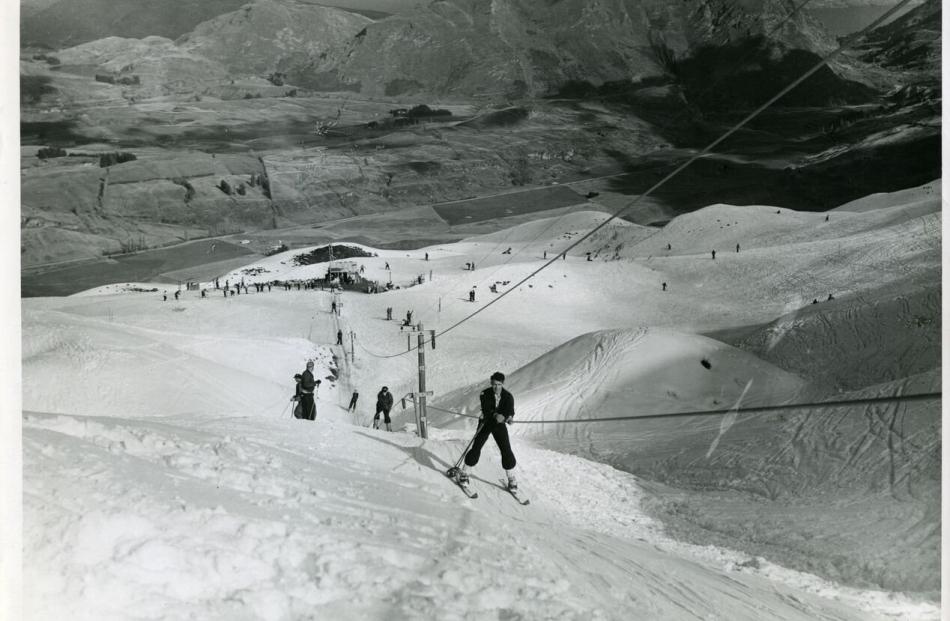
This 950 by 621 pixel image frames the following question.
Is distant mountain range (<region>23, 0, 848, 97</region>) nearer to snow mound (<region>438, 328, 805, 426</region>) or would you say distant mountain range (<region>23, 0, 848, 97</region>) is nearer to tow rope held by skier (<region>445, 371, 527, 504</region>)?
snow mound (<region>438, 328, 805, 426</region>)

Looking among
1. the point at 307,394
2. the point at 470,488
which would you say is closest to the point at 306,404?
the point at 307,394

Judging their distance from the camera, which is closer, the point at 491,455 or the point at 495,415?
the point at 495,415

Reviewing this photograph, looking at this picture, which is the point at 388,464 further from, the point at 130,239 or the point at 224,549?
the point at 130,239

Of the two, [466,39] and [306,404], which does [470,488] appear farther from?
[466,39]

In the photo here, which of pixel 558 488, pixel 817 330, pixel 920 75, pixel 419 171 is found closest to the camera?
pixel 558 488

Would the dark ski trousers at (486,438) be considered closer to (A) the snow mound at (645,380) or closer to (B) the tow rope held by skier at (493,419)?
(B) the tow rope held by skier at (493,419)

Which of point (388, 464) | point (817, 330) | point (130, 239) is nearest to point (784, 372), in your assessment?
point (817, 330)

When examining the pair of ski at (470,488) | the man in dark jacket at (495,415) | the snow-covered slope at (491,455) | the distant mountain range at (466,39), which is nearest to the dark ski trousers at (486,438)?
the man in dark jacket at (495,415)

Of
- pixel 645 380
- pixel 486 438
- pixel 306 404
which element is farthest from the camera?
pixel 645 380
